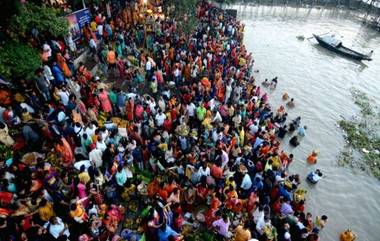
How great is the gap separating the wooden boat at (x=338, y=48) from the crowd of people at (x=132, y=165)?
2123 centimetres

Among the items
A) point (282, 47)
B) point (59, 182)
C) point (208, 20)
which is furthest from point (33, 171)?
point (282, 47)

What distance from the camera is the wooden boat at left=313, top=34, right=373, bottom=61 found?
29975 mm

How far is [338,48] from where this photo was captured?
31.2 meters

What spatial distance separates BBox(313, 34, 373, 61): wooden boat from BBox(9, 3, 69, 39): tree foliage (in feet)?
95.2

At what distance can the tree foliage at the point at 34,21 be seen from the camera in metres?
8.57

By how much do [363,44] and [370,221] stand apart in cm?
2971

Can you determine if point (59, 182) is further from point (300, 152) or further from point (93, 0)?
point (300, 152)

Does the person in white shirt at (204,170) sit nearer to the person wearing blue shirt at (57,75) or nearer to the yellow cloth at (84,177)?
the yellow cloth at (84,177)

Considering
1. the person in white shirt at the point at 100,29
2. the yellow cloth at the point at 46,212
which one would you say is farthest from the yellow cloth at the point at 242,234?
the person in white shirt at the point at 100,29

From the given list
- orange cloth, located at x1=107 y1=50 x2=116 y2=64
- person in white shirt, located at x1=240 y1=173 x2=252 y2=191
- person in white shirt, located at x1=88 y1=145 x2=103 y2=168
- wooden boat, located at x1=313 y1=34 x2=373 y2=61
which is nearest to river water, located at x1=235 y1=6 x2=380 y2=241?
wooden boat, located at x1=313 y1=34 x2=373 y2=61

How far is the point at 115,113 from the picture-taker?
12.0 m

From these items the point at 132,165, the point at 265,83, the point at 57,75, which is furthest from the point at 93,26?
the point at 265,83

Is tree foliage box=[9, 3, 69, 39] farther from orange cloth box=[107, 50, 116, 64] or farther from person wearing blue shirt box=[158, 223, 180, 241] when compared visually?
person wearing blue shirt box=[158, 223, 180, 241]

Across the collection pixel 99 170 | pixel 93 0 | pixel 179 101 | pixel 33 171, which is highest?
pixel 93 0
